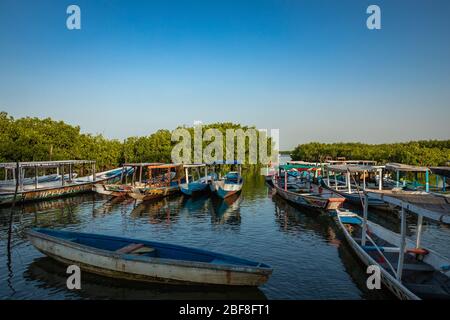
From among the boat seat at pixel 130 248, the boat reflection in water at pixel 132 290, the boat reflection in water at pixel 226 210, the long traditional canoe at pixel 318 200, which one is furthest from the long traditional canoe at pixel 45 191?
the long traditional canoe at pixel 318 200

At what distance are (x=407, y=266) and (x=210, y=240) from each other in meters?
8.31

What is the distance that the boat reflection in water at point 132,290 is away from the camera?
981 cm

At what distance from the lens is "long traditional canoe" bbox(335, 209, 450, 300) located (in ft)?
27.9

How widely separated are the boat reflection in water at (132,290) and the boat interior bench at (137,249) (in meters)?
0.94

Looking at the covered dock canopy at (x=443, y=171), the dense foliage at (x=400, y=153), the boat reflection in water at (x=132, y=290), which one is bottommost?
the boat reflection in water at (x=132, y=290)

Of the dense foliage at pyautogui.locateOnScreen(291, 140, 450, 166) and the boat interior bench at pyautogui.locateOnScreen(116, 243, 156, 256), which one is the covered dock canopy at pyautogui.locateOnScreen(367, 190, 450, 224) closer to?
the boat interior bench at pyautogui.locateOnScreen(116, 243, 156, 256)

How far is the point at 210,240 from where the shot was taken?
15562mm

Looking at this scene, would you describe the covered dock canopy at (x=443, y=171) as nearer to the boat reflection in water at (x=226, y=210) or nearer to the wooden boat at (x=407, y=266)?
the wooden boat at (x=407, y=266)

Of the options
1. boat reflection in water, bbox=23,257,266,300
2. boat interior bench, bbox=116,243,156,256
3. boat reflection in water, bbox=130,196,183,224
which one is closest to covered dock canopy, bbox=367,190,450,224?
boat reflection in water, bbox=23,257,266,300

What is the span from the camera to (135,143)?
56938 millimetres

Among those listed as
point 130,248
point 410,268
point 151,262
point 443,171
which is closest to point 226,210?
point 130,248

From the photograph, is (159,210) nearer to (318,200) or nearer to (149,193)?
(149,193)

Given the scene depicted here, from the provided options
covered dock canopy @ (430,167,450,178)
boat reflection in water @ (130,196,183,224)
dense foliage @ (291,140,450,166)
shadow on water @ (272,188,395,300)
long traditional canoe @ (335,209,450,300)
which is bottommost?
shadow on water @ (272,188,395,300)
